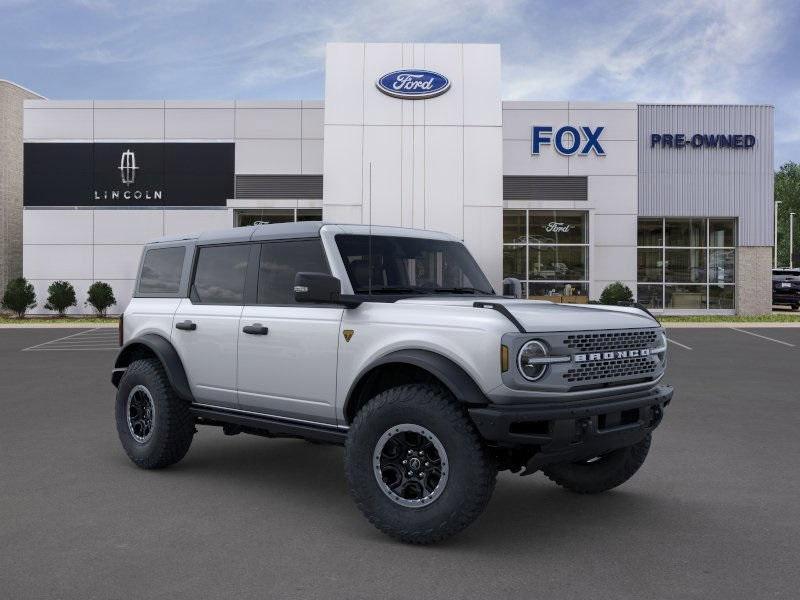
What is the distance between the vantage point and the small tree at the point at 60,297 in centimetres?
2914

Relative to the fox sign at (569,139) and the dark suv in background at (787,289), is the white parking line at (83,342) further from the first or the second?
the dark suv in background at (787,289)

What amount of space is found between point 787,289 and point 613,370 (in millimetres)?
38523

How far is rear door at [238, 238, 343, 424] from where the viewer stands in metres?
5.27

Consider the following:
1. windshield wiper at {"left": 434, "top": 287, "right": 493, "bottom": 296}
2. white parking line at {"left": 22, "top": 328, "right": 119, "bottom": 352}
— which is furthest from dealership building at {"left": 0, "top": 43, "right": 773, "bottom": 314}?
windshield wiper at {"left": 434, "top": 287, "right": 493, "bottom": 296}

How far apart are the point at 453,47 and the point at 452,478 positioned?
873 inches

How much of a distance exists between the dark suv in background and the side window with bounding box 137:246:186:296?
3827cm

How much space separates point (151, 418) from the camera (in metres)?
6.55

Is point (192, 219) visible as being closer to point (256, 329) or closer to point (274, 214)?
point (274, 214)

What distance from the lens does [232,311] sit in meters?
6.02

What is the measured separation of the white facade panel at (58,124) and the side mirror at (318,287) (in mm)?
28718

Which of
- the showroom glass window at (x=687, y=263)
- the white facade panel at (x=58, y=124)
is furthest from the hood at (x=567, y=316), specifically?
the white facade panel at (x=58, y=124)

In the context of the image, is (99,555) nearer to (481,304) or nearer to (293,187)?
(481,304)

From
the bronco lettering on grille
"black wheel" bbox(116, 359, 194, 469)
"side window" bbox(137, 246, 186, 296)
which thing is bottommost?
"black wheel" bbox(116, 359, 194, 469)

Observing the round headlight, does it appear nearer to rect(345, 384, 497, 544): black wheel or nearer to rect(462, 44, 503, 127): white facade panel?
rect(345, 384, 497, 544): black wheel
